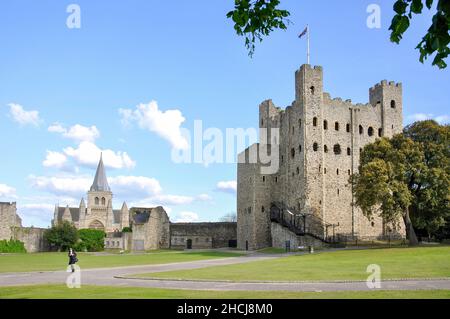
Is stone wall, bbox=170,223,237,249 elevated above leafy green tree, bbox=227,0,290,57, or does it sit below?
below

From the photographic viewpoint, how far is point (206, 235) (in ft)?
249

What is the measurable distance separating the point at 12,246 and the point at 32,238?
429 cm

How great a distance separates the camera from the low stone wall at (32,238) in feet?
230

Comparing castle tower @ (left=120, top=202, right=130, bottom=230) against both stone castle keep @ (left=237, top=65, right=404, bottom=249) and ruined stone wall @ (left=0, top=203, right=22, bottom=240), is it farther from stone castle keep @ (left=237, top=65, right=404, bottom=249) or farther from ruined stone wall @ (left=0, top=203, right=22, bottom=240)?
stone castle keep @ (left=237, top=65, right=404, bottom=249)

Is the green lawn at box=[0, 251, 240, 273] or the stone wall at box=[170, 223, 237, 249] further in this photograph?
the stone wall at box=[170, 223, 237, 249]

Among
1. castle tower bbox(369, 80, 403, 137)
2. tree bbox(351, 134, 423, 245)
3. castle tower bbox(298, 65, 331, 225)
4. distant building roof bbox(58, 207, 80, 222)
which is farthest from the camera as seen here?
distant building roof bbox(58, 207, 80, 222)

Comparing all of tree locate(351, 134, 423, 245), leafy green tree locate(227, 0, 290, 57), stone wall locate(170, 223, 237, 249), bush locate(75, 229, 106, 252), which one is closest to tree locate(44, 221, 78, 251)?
bush locate(75, 229, 106, 252)

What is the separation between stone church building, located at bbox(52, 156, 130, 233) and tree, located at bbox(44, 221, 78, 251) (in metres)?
44.6

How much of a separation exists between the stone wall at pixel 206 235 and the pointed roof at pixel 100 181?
5053 centimetres

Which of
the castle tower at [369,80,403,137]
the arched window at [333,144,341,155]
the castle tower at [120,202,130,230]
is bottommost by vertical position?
the castle tower at [120,202,130,230]

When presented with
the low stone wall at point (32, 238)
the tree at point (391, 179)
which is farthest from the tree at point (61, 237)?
the tree at point (391, 179)

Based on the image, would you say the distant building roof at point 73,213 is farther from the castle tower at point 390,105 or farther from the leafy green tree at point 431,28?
the leafy green tree at point 431,28

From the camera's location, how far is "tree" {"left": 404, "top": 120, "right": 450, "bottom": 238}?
4097 cm
